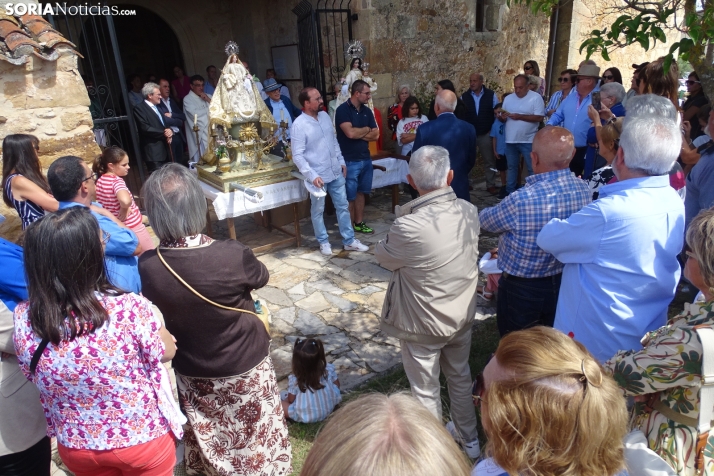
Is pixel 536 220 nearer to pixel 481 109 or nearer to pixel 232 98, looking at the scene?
pixel 232 98

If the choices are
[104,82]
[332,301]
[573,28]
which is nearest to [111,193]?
[332,301]

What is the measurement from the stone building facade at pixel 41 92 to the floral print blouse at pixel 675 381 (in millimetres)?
4804

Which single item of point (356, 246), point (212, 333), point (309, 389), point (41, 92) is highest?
point (41, 92)

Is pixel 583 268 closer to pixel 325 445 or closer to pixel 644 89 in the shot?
pixel 325 445

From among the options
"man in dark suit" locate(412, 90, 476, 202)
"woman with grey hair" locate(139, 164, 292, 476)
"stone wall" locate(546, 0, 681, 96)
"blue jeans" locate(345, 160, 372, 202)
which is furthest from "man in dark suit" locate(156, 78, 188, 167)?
"stone wall" locate(546, 0, 681, 96)

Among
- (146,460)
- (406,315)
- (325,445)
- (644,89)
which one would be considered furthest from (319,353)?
(644,89)

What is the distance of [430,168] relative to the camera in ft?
8.11

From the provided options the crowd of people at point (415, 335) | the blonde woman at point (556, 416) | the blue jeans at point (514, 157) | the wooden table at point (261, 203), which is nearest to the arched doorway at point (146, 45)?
the wooden table at point (261, 203)

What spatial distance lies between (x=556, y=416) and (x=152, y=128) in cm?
702

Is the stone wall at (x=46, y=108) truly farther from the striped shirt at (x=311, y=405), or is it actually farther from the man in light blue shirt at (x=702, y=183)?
the man in light blue shirt at (x=702, y=183)

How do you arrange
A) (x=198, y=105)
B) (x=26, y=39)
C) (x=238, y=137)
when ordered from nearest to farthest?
1. (x=26, y=39)
2. (x=238, y=137)
3. (x=198, y=105)

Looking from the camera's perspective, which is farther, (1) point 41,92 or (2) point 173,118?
(2) point 173,118

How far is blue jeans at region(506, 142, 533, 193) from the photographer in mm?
7024

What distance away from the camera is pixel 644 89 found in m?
4.01
